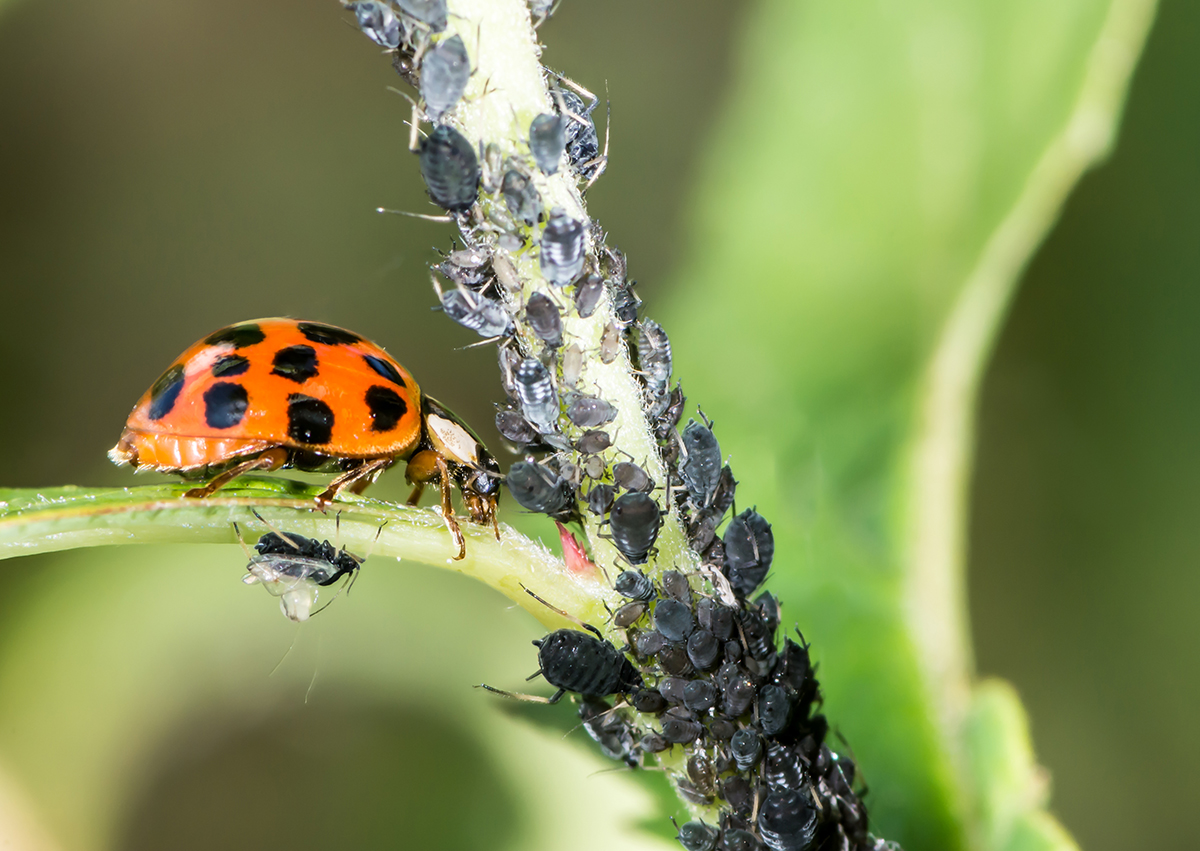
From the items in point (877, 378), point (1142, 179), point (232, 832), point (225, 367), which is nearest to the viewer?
point (225, 367)

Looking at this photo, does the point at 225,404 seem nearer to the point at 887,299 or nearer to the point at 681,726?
the point at 681,726

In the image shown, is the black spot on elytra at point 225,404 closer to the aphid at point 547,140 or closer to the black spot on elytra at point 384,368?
the black spot on elytra at point 384,368

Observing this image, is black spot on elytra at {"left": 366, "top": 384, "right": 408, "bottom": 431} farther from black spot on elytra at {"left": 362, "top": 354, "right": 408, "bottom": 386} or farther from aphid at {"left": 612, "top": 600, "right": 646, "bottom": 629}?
aphid at {"left": 612, "top": 600, "right": 646, "bottom": 629}

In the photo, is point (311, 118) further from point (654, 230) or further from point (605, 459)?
point (605, 459)

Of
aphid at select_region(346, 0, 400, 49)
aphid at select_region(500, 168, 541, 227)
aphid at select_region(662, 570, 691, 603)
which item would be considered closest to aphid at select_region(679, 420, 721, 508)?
aphid at select_region(662, 570, 691, 603)

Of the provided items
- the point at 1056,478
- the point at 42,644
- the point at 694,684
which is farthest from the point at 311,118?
the point at 694,684

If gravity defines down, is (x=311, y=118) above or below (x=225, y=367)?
above
